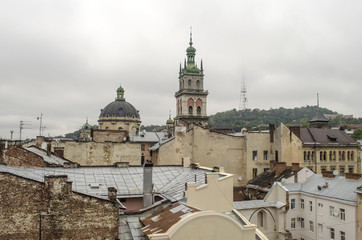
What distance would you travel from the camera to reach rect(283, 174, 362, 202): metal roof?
92.7 ft

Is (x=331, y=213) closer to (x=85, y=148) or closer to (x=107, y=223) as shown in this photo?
(x=107, y=223)

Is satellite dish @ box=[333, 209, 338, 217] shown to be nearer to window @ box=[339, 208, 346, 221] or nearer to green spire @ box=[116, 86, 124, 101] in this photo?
window @ box=[339, 208, 346, 221]

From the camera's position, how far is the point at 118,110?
10425 cm

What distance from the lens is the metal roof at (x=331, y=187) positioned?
2826 centimetres

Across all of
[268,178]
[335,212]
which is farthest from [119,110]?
[335,212]

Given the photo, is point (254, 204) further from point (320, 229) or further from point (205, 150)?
point (205, 150)

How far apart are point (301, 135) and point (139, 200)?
39.6 metres

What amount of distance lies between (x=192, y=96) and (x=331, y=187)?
7143 cm

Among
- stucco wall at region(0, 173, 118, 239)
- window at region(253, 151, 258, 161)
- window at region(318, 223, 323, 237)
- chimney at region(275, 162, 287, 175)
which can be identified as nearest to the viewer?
stucco wall at region(0, 173, 118, 239)

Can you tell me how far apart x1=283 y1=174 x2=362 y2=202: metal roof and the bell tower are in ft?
212

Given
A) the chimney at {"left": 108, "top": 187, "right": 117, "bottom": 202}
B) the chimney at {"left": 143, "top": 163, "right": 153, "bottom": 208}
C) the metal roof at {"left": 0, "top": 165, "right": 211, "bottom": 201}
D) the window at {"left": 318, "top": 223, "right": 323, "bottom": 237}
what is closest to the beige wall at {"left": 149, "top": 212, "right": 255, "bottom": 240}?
the chimney at {"left": 108, "top": 187, "right": 117, "bottom": 202}

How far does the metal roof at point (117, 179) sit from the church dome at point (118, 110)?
8067cm

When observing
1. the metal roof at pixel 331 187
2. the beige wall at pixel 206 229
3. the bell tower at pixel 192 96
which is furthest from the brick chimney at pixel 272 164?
the bell tower at pixel 192 96

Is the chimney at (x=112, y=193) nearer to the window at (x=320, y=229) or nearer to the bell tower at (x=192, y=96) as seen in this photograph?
the window at (x=320, y=229)
